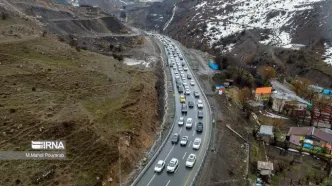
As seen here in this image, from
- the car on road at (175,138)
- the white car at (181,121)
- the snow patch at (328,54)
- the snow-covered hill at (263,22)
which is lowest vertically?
the car on road at (175,138)

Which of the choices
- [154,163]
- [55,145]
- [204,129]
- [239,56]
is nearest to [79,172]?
[55,145]

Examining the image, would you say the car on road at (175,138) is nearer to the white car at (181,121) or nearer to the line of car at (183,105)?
the line of car at (183,105)

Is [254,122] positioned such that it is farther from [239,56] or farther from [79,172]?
[239,56]

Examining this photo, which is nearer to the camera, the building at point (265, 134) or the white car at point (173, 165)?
the white car at point (173, 165)

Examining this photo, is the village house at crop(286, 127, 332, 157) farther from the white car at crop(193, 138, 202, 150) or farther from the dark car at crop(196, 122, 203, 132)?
the white car at crop(193, 138, 202, 150)

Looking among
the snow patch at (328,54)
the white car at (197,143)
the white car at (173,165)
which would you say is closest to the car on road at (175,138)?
the white car at (197,143)

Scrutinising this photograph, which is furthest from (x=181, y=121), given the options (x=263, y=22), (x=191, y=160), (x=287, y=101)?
(x=263, y=22)

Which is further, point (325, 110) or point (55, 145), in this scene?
point (325, 110)
